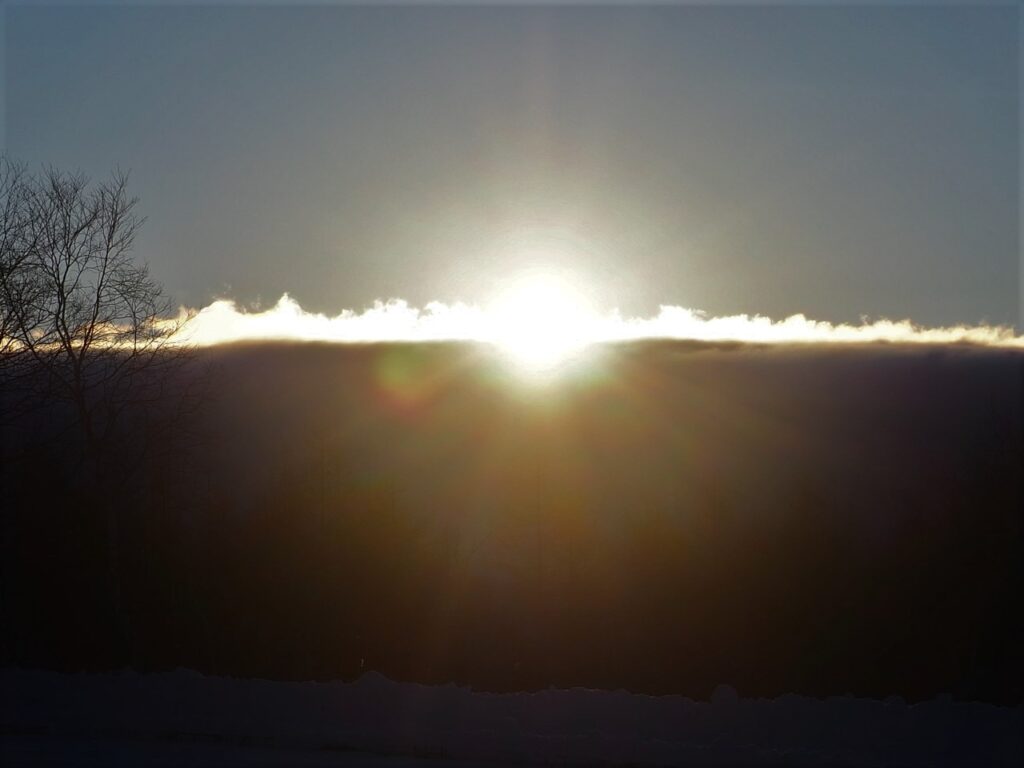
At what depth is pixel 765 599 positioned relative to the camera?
179ft

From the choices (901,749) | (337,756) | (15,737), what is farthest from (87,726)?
(901,749)

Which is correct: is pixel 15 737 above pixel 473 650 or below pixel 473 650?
below

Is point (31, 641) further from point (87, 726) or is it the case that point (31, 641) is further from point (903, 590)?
point (903, 590)

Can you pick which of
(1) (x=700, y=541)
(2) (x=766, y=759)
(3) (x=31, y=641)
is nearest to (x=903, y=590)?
(1) (x=700, y=541)

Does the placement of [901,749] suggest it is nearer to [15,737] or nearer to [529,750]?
[529,750]

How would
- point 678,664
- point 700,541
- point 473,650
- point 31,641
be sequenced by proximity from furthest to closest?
point 700,541 < point 473,650 < point 678,664 < point 31,641

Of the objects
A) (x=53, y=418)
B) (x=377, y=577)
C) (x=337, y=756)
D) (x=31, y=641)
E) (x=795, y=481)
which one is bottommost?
(x=337, y=756)

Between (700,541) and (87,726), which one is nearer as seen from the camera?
(87,726)

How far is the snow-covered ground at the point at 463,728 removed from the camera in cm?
1346

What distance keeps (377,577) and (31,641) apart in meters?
22.2

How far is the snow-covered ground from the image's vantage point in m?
13.5

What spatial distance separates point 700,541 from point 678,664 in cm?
2169

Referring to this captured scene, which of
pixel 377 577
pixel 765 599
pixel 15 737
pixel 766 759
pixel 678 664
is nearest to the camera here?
pixel 766 759

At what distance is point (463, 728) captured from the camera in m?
15.1
